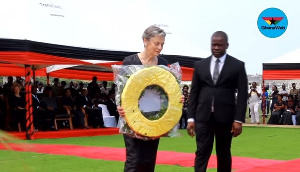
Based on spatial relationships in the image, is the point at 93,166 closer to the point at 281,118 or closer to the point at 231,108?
the point at 231,108

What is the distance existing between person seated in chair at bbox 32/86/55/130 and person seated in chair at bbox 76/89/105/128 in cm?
149

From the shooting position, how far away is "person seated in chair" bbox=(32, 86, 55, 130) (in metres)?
14.1

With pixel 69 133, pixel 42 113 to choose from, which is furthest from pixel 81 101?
pixel 69 133

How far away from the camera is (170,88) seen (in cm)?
391

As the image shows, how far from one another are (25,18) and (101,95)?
5.77 m

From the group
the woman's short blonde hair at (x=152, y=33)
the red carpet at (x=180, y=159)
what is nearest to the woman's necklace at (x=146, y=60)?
the woman's short blonde hair at (x=152, y=33)

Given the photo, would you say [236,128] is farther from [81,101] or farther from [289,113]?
[289,113]

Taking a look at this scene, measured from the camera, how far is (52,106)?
1513cm

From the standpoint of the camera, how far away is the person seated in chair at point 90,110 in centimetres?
1619

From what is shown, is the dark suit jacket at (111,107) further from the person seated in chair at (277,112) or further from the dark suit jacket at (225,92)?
the dark suit jacket at (225,92)

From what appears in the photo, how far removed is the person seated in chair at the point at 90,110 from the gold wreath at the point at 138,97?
40.4ft

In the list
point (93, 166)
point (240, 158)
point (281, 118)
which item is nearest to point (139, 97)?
point (93, 166)

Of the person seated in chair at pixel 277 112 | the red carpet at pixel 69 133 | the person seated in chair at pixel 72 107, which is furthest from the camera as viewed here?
the person seated in chair at pixel 277 112

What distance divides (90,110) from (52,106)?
4.89 ft
